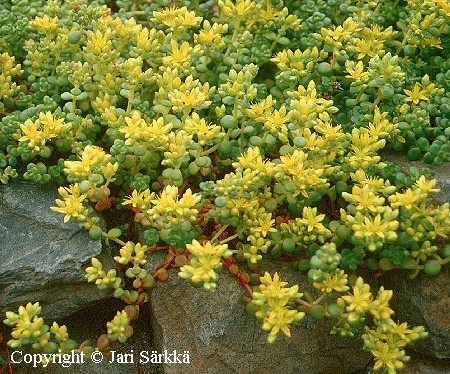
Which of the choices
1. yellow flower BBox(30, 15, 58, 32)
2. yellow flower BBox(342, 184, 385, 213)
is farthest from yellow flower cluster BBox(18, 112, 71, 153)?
yellow flower BBox(342, 184, 385, 213)

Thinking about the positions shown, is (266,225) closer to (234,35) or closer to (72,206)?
(72,206)

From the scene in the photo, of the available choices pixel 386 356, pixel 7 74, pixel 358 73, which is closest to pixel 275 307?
pixel 386 356

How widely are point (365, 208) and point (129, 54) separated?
4.15 feet

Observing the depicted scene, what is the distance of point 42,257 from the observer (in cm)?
259

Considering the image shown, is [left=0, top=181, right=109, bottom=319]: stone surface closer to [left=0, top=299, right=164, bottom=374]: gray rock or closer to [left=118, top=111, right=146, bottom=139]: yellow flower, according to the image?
[left=0, top=299, right=164, bottom=374]: gray rock

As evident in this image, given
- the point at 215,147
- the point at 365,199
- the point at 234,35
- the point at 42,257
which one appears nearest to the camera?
the point at 365,199

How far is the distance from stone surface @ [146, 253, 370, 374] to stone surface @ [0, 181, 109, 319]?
0.30 meters

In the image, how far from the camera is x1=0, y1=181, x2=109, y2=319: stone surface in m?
2.56

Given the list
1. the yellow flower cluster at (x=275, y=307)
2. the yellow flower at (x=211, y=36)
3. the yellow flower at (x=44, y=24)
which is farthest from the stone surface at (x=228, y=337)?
the yellow flower at (x=44, y=24)

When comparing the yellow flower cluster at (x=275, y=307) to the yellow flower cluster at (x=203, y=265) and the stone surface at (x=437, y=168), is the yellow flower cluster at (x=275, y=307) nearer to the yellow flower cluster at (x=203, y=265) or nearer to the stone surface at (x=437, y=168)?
the yellow flower cluster at (x=203, y=265)

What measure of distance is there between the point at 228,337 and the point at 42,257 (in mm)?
794

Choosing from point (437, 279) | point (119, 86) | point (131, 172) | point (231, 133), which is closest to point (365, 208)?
point (437, 279)

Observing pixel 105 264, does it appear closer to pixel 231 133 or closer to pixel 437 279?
pixel 231 133

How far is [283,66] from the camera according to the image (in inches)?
113
